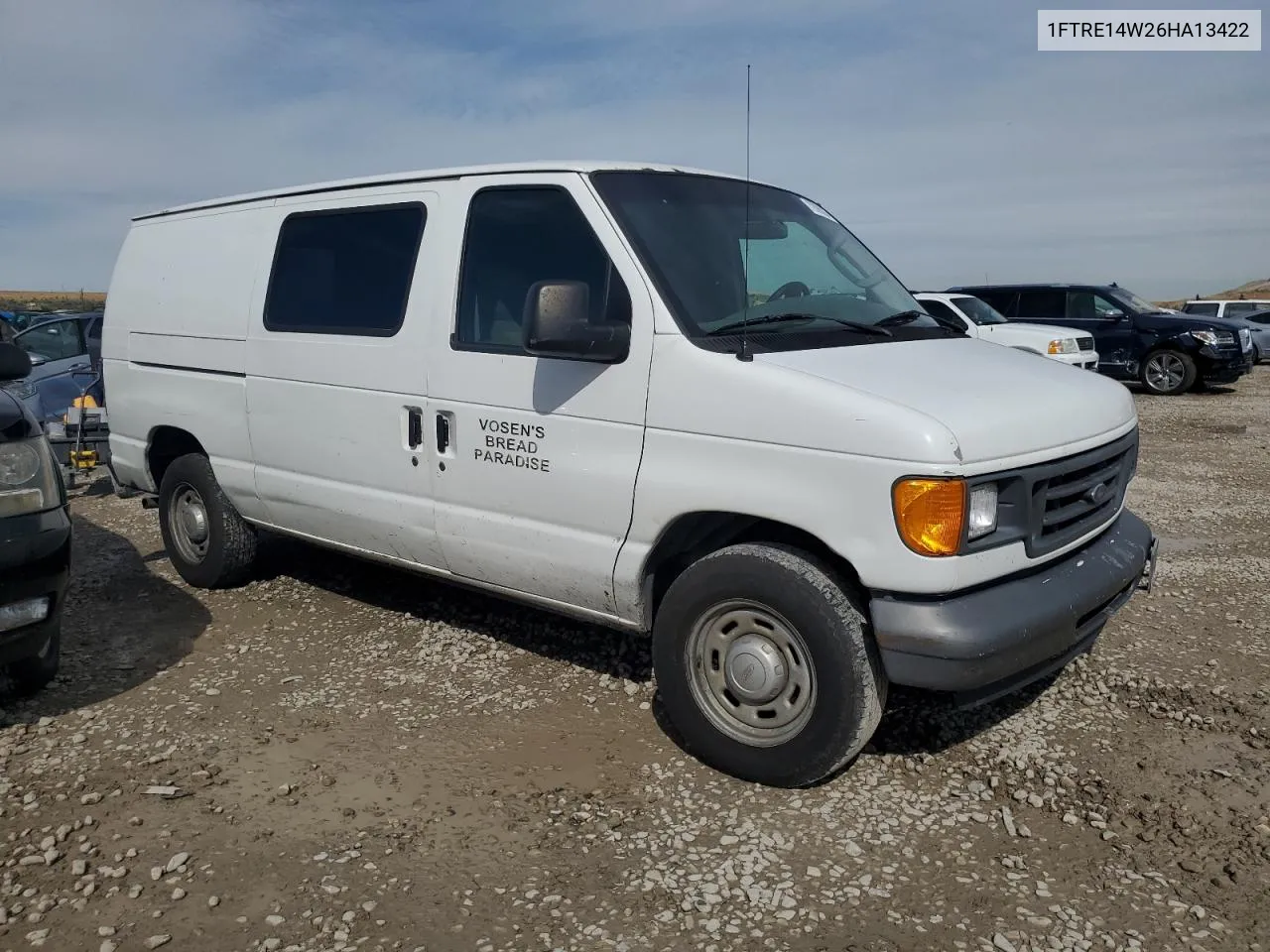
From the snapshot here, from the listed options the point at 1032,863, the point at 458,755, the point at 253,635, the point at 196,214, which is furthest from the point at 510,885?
the point at 196,214

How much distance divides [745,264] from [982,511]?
143 cm

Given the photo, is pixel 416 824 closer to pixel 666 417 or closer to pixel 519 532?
pixel 519 532

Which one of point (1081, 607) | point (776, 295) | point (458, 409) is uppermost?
point (776, 295)

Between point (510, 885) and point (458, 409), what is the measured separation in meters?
1.93

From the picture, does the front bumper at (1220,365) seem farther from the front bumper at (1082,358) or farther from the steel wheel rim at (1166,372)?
the front bumper at (1082,358)

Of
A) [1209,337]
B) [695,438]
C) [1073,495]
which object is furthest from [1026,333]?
[695,438]

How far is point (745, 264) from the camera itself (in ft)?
13.1

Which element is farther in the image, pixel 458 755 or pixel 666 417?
pixel 458 755

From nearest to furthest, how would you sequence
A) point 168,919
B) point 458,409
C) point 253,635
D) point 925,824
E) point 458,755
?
point 168,919, point 925,824, point 458,755, point 458,409, point 253,635

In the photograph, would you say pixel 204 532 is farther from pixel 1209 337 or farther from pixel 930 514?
pixel 1209 337

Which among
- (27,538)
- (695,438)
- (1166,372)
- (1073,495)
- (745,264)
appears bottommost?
(1166,372)

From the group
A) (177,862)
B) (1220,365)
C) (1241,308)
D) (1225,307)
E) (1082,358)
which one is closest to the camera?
(177,862)

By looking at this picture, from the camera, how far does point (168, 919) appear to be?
2879 millimetres

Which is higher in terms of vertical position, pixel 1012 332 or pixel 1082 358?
pixel 1012 332
